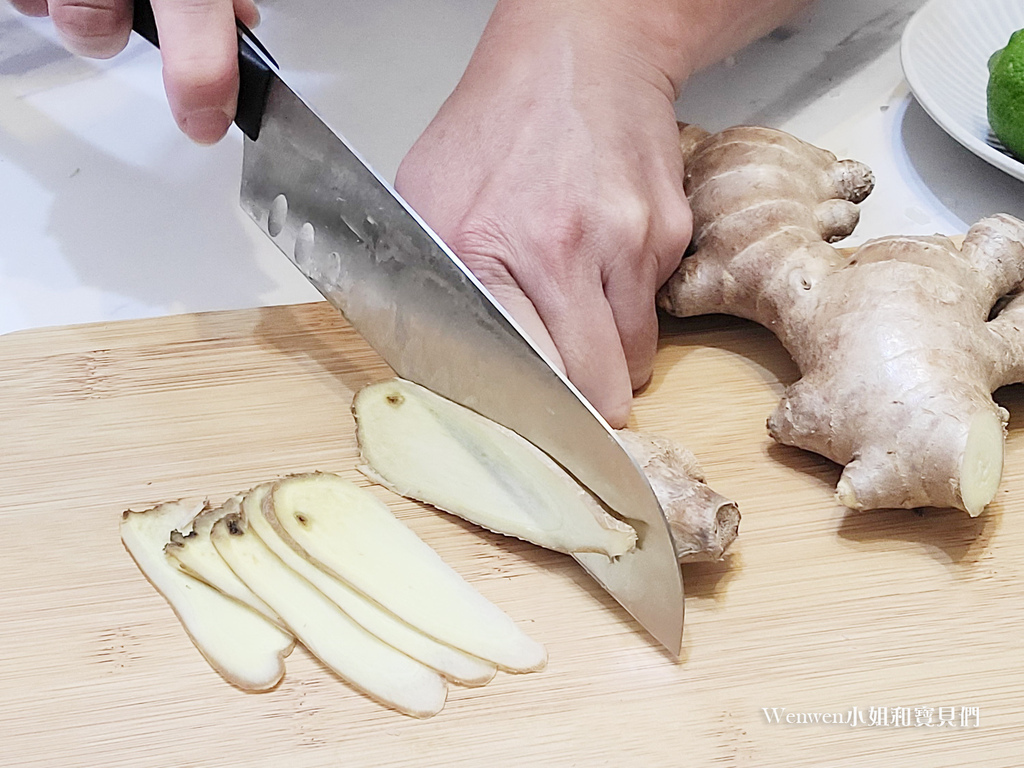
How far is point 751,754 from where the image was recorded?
777 mm

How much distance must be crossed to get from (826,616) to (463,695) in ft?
1.03

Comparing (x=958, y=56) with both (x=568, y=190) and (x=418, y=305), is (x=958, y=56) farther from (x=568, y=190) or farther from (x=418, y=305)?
(x=418, y=305)

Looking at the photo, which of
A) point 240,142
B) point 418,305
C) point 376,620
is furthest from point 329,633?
point 240,142

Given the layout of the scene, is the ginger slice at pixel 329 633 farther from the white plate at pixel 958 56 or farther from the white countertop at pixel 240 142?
the white plate at pixel 958 56

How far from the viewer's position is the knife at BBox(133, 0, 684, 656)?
2.80 feet

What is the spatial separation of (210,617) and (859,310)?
66cm

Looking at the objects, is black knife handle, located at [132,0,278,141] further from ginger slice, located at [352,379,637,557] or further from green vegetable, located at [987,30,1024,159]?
green vegetable, located at [987,30,1024,159]

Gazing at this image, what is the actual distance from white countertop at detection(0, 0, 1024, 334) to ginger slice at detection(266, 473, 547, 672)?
40 centimetres

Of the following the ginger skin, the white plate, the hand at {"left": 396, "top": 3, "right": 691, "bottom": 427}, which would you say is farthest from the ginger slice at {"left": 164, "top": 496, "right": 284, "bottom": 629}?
the white plate

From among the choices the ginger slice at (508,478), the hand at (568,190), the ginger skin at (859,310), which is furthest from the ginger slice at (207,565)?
the ginger skin at (859,310)

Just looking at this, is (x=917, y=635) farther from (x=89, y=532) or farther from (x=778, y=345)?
(x=89, y=532)

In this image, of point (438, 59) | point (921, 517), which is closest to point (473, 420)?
point (921, 517)

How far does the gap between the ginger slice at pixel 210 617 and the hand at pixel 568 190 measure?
362 millimetres

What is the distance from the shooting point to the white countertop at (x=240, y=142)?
4.26ft
